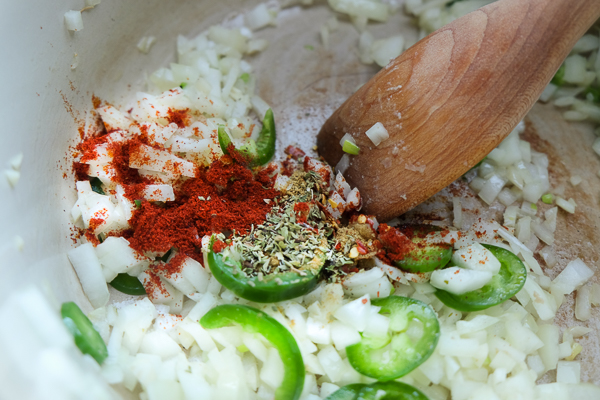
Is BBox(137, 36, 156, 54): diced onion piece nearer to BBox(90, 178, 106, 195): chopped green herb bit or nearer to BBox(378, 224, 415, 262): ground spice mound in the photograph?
BBox(90, 178, 106, 195): chopped green herb bit

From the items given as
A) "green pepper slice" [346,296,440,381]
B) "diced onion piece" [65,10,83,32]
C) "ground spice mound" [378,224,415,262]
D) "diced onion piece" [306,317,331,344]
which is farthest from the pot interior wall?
"green pepper slice" [346,296,440,381]

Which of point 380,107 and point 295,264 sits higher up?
point 380,107

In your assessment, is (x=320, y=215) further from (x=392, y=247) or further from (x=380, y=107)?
(x=380, y=107)

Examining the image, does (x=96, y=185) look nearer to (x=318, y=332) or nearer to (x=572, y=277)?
(x=318, y=332)

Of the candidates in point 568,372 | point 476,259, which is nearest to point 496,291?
point 476,259

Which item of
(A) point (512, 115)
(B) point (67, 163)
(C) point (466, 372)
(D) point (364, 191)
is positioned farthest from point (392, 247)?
(B) point (67, 163)
